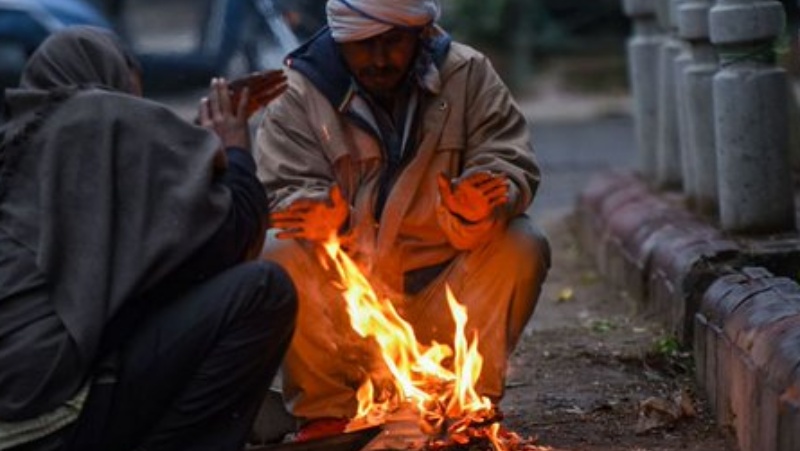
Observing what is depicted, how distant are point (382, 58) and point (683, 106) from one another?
9.03ft

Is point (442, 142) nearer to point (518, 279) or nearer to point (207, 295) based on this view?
point (518, 279)

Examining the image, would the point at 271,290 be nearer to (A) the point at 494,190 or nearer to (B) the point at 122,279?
(B) the point at 122,279

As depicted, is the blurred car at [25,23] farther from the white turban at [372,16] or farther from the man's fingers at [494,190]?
the man's fingers at [494,190]

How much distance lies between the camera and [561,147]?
656 inches

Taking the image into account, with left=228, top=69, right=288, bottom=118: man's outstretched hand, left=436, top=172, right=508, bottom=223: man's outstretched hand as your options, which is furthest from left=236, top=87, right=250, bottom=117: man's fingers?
left=436, top=172, right=508, bottom=223: man's outstretched hand

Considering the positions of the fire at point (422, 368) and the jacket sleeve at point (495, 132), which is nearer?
the fire at point (422, 368)

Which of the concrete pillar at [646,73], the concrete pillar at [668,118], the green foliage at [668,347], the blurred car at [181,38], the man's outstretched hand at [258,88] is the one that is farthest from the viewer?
the blurred car at [181,38]

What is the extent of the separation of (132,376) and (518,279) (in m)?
1.52

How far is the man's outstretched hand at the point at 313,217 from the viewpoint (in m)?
5.91

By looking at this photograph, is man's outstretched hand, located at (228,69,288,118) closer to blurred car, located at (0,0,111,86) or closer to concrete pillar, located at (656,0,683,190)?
concrete pillar, located at (656,0,683,190)

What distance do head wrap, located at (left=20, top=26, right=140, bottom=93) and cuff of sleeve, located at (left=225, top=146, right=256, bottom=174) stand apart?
0.32 metres

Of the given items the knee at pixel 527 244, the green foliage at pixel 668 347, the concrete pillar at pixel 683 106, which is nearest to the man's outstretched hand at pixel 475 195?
the knee at pixel 527 244

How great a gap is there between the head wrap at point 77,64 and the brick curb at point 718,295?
1902mm

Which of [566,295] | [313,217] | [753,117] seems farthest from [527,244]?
[566,295]
